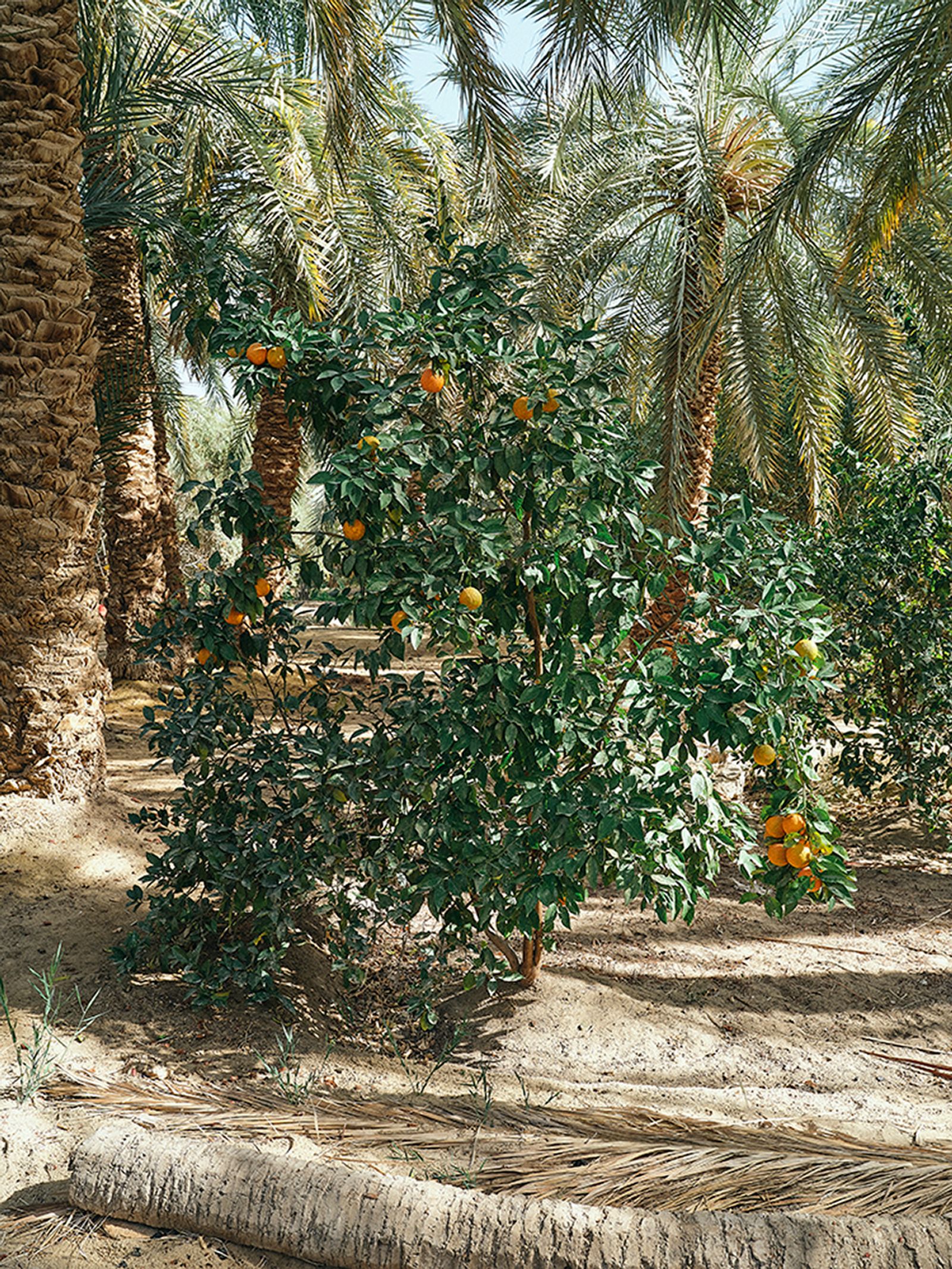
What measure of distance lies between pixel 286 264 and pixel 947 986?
7041mm

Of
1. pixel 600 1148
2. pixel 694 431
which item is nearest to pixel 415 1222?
pixel 600 1148

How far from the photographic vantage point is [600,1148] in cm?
233

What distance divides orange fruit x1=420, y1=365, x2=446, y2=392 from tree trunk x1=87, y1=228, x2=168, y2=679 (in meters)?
5.45

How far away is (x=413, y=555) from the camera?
2910 millimetres

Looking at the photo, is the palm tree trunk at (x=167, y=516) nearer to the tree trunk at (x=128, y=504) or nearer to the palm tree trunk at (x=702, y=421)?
the tree trunk at (x=128, y=504)

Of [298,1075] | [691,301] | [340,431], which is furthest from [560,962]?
[691,301]

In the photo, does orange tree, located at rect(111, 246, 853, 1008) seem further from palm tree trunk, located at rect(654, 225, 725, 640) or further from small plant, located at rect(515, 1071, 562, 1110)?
palm tree trunk, located at rect(654, 225, 725, 640)

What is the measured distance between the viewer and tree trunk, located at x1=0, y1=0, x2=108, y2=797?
14.2 ft

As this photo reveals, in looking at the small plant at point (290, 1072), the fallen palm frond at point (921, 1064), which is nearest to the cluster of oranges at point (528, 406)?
the small plant at point (290, 1072)

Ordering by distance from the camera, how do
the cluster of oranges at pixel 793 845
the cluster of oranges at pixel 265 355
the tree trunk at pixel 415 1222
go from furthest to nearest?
the cluster of oranges at pixel 265 355
the cluster of oranges at pixel 793 845
the tree trunk at pixel 415 1222

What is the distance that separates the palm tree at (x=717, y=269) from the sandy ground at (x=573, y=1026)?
10.5 feet

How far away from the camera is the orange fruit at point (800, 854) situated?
2.75 metres

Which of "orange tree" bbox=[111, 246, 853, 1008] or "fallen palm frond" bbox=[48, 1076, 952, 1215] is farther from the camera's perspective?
"orange tree" bbox=[111, 246, 853, 1008]

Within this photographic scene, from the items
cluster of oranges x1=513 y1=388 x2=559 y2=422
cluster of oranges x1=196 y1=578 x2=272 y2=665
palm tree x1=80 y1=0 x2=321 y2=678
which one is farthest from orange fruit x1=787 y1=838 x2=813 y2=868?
palm tree x1=80 y1=0 x2=321 y2=678
